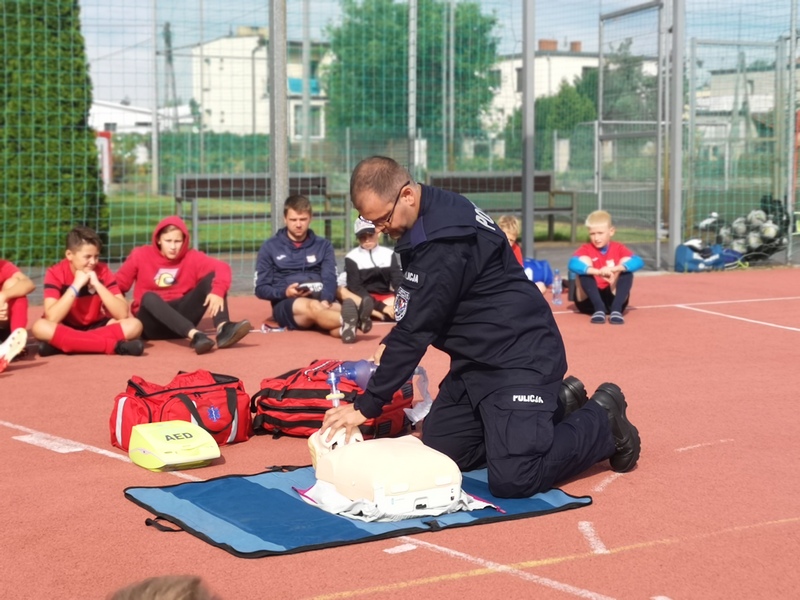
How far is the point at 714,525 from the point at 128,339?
18.0 feet

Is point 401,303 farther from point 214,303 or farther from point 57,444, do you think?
point 214,303

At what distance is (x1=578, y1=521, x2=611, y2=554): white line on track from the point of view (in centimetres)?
435

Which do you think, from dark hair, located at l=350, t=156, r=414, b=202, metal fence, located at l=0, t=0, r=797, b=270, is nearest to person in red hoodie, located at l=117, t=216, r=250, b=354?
metal fence, located at l=0, t=0, r=797, b=270

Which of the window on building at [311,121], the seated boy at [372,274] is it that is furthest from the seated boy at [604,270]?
the window on building at [311,121]

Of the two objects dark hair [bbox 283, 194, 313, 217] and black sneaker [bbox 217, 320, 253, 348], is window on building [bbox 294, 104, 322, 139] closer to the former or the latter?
dark hair [bbox 283, 194, 313, 217]

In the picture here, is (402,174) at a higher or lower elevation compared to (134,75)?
lower

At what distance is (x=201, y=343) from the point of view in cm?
865

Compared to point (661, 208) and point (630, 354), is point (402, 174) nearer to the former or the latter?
point (630, 354)

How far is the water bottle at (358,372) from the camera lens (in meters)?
6.39

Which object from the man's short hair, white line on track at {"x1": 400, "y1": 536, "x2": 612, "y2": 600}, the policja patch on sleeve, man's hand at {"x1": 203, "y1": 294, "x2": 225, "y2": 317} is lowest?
white line on track at {"x1": 400, "y1": 536, "x2": 612, "y2": 600}

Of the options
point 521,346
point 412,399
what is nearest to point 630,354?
point 412,399

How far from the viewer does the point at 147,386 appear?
Result: 6.22 meters

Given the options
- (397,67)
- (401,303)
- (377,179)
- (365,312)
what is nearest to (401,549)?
(401,303)

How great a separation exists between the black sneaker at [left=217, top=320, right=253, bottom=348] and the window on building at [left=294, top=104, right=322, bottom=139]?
10288 millimetres
